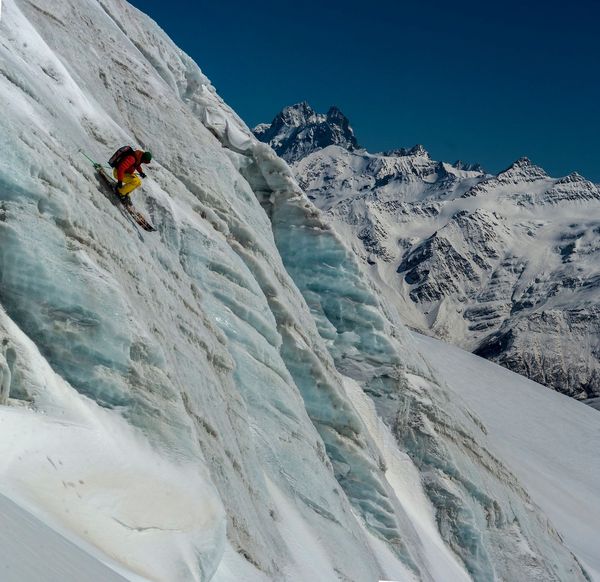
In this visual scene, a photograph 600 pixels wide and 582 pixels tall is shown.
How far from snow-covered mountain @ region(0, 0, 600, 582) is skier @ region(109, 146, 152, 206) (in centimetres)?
38

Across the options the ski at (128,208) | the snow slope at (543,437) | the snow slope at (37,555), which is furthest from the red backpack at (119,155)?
the snow slope at (543,437)

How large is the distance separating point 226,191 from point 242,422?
8072 millimetres

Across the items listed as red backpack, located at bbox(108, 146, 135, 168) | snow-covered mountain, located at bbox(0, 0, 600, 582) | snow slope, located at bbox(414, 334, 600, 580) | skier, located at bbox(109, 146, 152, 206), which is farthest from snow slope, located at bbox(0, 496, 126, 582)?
snow slope, located at bbox(414, 334, 600, 580)

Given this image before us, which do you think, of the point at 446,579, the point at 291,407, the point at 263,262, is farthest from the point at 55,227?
the point at 446,579

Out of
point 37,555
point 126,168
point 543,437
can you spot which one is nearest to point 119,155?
point 126,168

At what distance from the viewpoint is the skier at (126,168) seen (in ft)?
48.6

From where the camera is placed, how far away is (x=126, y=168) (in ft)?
48.8

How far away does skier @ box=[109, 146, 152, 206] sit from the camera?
583 inches

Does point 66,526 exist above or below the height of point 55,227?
below

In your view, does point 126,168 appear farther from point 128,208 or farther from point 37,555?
point 37,555

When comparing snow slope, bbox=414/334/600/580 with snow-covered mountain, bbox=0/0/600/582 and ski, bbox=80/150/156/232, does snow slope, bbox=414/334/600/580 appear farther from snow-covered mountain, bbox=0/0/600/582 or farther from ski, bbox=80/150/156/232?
ski, bbox=80/150/156/232

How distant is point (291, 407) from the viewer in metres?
18.7

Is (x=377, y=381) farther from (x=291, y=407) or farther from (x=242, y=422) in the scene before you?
(x=242, y=422)

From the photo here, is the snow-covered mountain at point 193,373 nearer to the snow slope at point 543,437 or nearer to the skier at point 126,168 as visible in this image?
the skier at point 126,168
